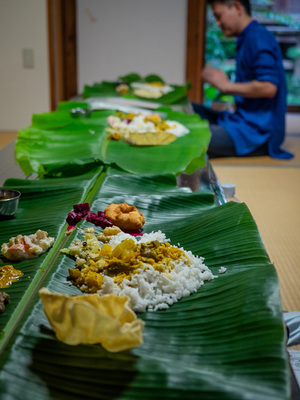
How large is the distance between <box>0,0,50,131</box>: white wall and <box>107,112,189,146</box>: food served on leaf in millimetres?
3025

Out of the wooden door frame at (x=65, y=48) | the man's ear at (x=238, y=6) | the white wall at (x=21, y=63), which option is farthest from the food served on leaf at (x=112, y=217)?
the wooden door frame at (x=65, y=48)

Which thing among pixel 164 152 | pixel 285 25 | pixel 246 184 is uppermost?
pixel 285 25

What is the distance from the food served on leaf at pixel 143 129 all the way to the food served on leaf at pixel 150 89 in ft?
4.98

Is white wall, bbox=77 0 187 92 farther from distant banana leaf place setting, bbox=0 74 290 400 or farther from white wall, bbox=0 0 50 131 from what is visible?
distant banana leaf place setting, bbox=0 74 290 400

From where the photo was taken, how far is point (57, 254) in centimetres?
146

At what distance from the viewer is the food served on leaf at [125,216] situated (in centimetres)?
165

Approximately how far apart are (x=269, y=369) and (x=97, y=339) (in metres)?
0.31

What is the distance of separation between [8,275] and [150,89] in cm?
413

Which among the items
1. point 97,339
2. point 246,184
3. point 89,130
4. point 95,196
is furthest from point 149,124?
point 97,339

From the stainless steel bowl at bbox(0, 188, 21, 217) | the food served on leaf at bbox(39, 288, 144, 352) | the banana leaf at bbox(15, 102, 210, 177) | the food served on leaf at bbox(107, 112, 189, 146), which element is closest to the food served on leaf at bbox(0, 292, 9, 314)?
the food served on leaf at bbox(39, 288, 144, 352)

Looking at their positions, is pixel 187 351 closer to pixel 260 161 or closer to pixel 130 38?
pixel 260 161

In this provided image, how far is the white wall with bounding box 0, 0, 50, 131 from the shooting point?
6.04 meters

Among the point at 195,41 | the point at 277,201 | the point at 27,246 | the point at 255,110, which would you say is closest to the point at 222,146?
the point at 255,110

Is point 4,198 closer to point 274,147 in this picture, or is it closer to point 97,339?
point 97,339
